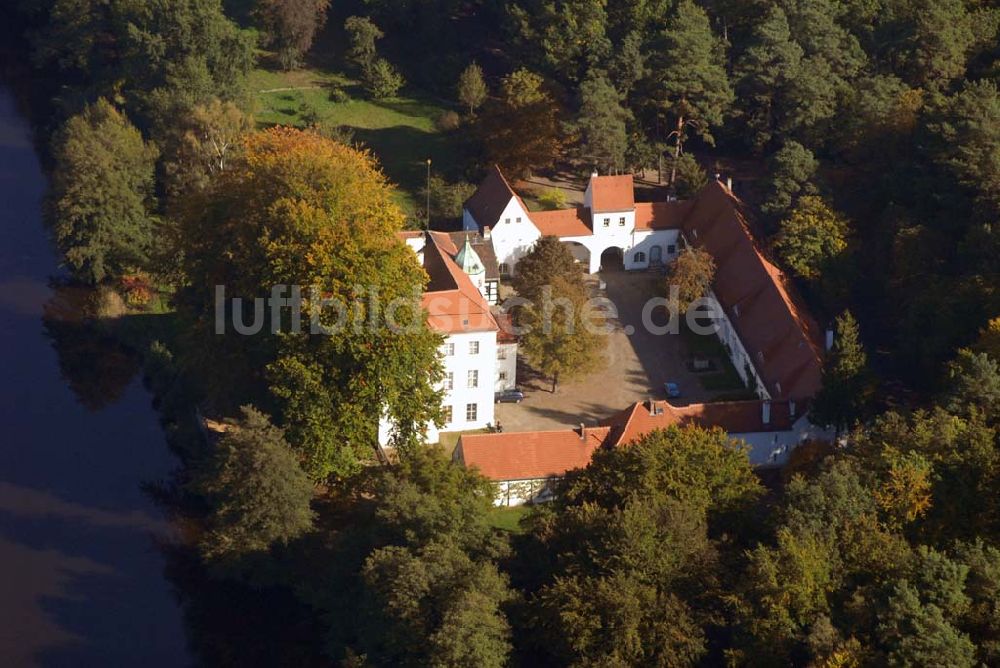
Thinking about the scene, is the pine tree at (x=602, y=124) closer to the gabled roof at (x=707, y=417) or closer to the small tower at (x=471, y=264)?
the small tower at (x=471, y=264)

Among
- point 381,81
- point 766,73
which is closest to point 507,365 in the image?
point 766,73

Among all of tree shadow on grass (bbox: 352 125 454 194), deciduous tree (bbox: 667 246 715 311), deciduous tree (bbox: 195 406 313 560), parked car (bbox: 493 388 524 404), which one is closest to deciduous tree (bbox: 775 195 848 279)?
deciduous tree (bbox: 667 246 715 311)

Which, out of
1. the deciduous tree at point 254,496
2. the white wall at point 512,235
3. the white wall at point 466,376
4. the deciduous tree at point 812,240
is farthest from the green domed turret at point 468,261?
the deciduous tree at point 254,496

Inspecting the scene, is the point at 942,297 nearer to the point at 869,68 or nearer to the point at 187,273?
the point at 869,68

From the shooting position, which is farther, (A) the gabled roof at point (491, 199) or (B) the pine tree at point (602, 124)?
(B) the pine tree at point (602, 124)

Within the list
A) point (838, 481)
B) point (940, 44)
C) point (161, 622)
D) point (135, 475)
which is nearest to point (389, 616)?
point (161, 622)
